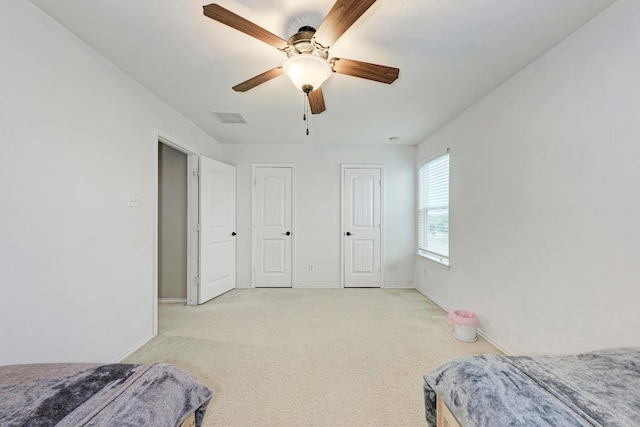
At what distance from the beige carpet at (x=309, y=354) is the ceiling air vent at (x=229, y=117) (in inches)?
96.6

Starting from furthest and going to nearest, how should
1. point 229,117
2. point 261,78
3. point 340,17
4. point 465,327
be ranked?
point 229,117 < point 465,327 < point 261,78 < point 340,17

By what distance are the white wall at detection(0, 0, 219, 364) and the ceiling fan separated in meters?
1.12

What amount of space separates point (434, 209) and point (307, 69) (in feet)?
9.91

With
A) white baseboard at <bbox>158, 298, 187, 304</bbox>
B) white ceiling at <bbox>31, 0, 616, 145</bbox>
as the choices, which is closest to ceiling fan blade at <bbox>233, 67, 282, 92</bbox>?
white ceiling at <bbox>31, 0, 616, 145</bbox>

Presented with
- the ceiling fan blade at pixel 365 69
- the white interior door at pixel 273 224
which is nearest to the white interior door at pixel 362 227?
the white interior door at pixel 273 224

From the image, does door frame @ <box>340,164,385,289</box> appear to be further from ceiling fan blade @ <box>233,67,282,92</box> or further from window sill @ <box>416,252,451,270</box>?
ceiling fan blade @ <box>233,67,282,92</box>

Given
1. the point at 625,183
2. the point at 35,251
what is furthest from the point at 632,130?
the point at 35,251

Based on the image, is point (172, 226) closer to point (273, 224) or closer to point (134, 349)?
point (273, 224)

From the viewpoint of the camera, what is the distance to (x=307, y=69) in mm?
1618

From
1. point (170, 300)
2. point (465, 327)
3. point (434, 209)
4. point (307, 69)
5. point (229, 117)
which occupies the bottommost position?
point (170, 300)

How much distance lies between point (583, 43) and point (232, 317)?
3894 mm

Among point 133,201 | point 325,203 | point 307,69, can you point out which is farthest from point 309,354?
point 325,203

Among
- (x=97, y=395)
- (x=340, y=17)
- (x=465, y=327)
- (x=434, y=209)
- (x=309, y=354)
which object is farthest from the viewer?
(x=434, y=209)

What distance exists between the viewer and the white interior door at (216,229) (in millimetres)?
3648
